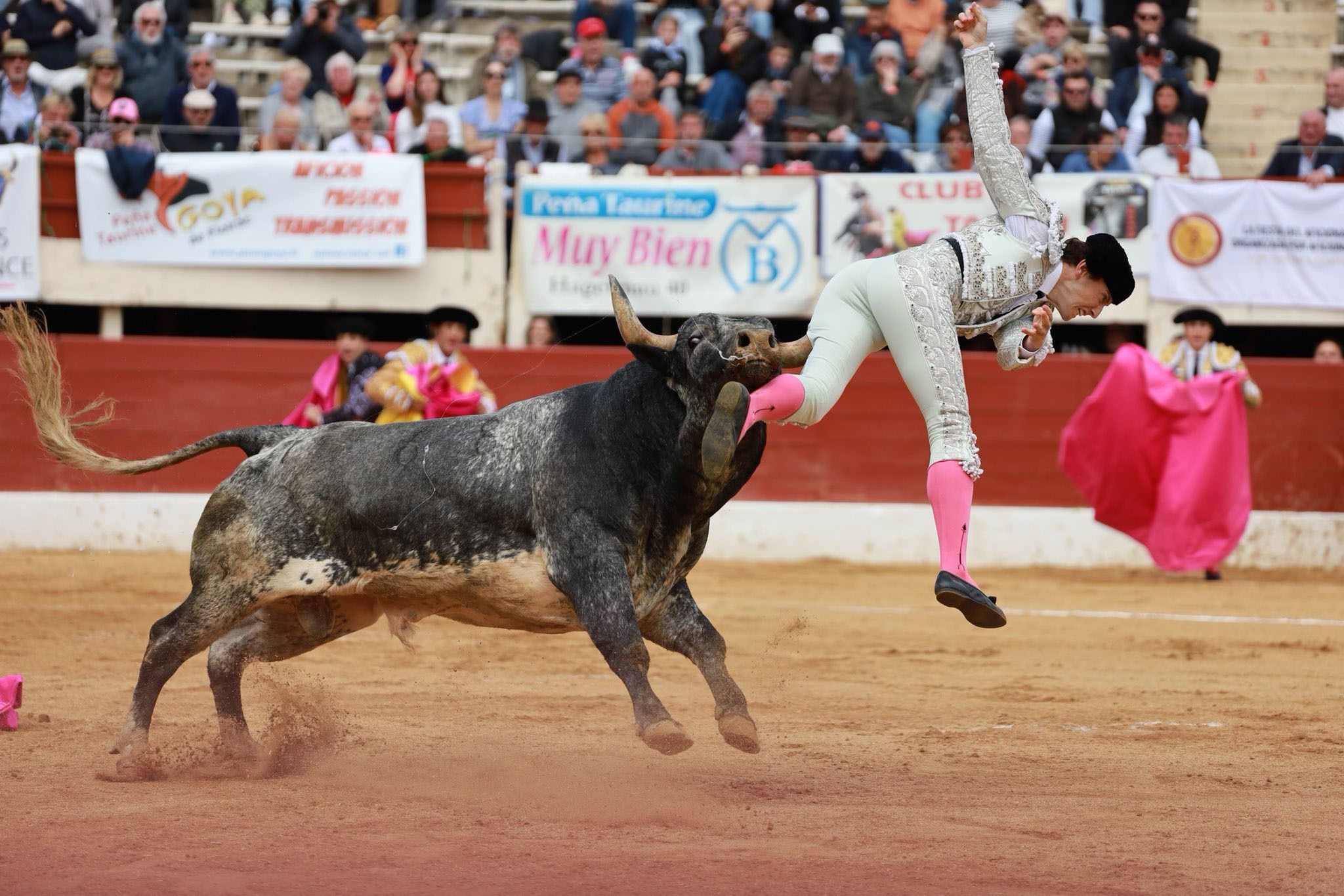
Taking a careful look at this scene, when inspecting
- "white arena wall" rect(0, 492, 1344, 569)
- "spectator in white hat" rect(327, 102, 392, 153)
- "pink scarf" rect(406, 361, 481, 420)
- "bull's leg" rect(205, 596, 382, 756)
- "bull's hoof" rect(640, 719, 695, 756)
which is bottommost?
"white arena wall" rect(0, 492, 1344, 569)

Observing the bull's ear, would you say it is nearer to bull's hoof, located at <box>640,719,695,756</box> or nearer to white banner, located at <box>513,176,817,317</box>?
bull's hoof, located at <box>640,719,695,756</box>

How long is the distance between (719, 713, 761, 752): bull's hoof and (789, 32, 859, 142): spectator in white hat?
307 inches

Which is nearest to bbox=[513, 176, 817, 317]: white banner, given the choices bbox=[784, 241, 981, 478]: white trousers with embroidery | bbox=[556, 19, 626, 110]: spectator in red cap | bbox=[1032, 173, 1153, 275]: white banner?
bbox=[556, 19, 626, 110]: spectator in red cap

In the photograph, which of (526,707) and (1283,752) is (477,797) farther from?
(1283,752)

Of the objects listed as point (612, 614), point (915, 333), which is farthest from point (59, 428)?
point (915, 333)

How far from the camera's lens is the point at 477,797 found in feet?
15.2

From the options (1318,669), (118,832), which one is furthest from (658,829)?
(1318,669)

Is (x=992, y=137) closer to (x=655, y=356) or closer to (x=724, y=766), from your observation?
(x=655, y=356)

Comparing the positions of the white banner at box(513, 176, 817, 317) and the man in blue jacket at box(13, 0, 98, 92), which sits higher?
the man in blue jacket at box(13, 0, 98, 92)

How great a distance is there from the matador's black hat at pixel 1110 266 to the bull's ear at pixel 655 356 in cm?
116

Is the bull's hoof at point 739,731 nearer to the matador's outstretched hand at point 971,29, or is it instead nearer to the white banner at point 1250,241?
the matador's outstretched hand at point 971,29

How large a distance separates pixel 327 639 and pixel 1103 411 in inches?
259

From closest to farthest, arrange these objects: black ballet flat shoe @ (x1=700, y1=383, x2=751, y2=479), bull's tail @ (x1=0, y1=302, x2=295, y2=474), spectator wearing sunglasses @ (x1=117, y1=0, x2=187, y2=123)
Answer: black ballet flat shoe @ (x1=700, y1=383, x2=751, y2=479) → bull's tail @ (x1=0, y1=302, x2=295, y2=474) → spectator wearing sunglasses @ (x1=117, y1=0, x2=187, y2=123)

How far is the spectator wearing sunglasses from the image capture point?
11.6m
